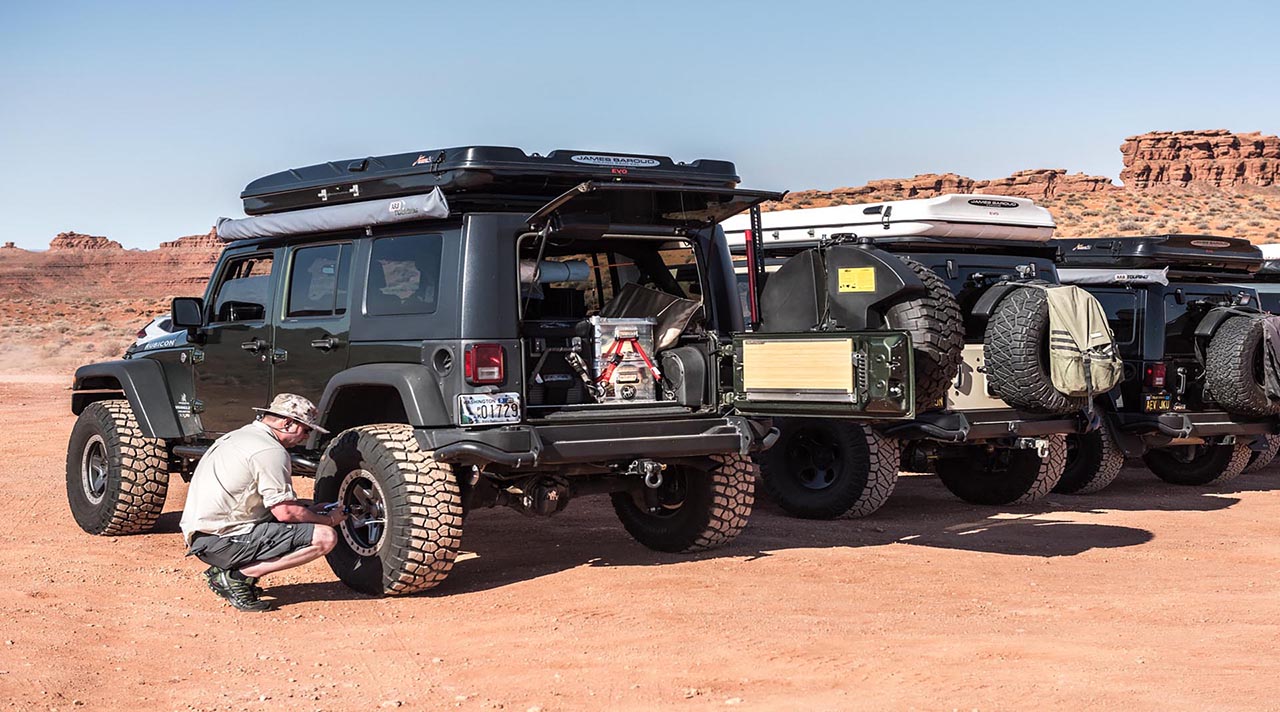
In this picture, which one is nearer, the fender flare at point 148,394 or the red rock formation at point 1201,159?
the fender flare at point 148,394

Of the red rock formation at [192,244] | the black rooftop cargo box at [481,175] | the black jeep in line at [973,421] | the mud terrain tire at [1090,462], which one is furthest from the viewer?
the red rock formation at [192,244]

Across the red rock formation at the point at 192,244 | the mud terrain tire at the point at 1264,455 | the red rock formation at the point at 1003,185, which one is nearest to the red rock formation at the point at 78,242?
the red rock formation at the point at 192,244

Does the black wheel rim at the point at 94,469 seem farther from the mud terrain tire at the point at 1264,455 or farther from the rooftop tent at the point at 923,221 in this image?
the mud terrain tire at the point at 1264,455

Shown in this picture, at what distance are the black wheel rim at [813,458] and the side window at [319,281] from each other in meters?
3.97

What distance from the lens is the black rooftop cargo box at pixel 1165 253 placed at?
1275cm

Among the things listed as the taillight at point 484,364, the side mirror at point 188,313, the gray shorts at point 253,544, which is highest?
the side mirror at point 188,313

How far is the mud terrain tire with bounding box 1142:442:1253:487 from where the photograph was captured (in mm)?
13508

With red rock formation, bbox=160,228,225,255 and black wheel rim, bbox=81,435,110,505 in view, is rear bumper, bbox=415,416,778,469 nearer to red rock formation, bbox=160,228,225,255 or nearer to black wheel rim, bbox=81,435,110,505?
black wheel rim, bbox=81,435,110,505

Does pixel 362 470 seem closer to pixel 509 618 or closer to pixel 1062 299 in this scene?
pixel 509 618

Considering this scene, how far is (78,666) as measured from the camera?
5.98 meters

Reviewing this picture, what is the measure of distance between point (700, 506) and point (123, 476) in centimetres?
392

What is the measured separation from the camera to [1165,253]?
12742mm

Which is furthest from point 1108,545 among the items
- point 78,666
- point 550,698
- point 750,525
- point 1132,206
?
point 1132,206

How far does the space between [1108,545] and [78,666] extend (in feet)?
21.6
